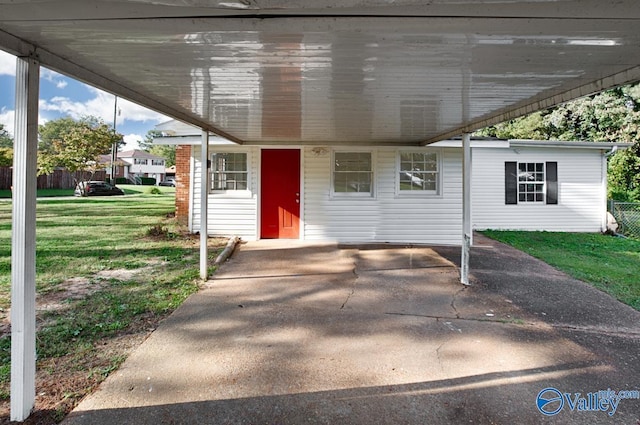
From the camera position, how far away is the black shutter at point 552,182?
38.5 ft

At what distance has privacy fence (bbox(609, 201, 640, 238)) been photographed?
38.4 ft

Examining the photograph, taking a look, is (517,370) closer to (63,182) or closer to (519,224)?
(519,224)

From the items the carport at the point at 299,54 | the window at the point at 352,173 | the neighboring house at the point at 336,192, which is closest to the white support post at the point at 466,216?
the carport at the point at 299,54

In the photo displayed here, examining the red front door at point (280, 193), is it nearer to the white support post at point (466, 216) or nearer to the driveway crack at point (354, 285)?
the driveway crack at point (354, 285)

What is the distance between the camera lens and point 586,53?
8.97 ft

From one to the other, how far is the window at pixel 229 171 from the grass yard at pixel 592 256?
718cm

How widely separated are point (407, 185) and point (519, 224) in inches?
202

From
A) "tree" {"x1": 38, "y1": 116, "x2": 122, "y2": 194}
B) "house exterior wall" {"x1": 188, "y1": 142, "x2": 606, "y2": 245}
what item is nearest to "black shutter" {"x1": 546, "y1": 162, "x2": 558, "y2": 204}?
"house exterior wall" {"x1": 188, "y1": 142, "x2": 606, "y2": 245}

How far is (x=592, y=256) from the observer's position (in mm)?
8117

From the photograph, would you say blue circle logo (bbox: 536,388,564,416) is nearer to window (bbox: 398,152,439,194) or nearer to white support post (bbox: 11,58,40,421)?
white support post (bbox: 11,58,40,421)

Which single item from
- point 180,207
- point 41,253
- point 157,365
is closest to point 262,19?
point 157,365

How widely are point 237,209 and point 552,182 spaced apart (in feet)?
33.0

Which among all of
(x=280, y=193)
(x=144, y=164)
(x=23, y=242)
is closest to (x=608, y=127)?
(x=280, y=193)

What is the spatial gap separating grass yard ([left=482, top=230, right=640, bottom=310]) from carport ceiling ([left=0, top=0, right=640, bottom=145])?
3392mm
